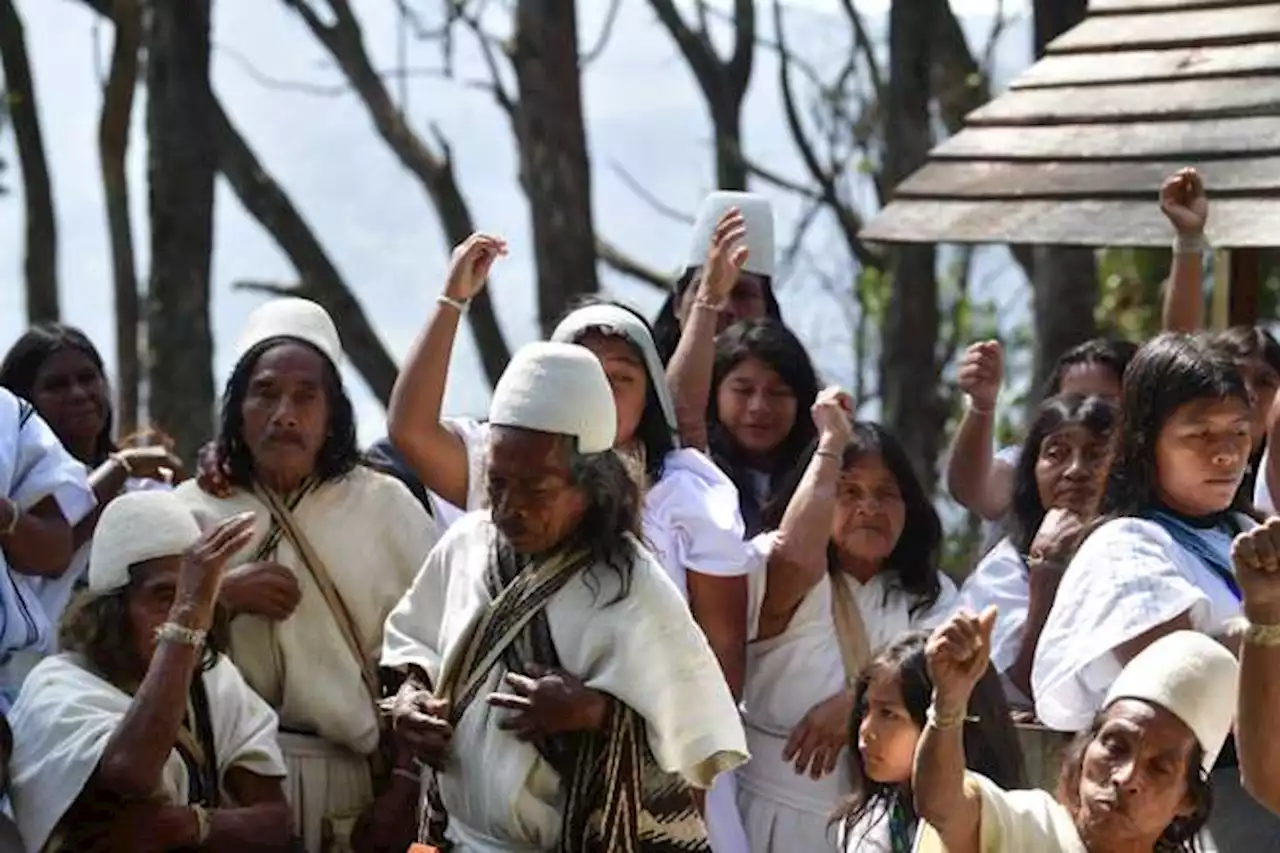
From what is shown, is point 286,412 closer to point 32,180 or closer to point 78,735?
point 78,735

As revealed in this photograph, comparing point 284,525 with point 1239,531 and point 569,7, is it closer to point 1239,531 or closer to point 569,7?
point 1239,531

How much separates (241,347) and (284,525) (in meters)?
0.44

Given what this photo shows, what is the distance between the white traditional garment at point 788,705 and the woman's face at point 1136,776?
1.26 meters

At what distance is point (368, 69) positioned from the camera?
1681 cm

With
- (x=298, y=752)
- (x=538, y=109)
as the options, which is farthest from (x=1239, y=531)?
(x=538, y=109)

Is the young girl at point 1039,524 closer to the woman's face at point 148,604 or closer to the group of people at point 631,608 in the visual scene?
the group of people at point 631,608

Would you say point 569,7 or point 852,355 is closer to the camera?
point 569,7

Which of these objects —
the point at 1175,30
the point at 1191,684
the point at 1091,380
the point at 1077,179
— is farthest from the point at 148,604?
the point at 1175,30

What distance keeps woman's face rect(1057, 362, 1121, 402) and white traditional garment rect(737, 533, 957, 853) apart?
1.08 metres

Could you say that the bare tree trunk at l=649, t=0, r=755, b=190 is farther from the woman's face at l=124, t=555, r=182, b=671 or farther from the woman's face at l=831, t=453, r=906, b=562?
the woman's face at l=124, t=555, r=182, b=671

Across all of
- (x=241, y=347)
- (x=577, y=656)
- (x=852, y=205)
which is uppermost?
(x=241, y=347)

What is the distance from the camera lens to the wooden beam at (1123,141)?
8.11 m

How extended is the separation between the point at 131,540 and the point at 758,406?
165 centimetres

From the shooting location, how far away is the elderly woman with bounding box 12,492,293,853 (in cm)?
536
